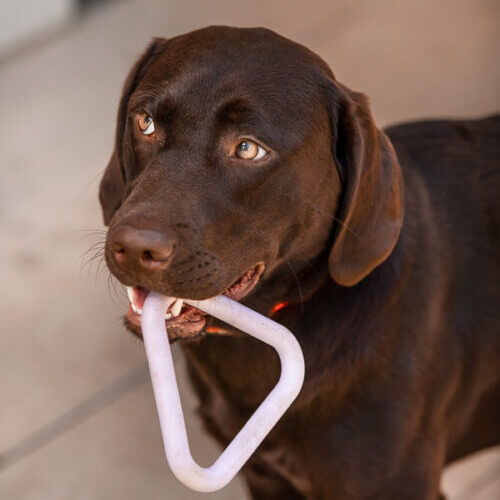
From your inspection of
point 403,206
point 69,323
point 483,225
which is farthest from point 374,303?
point 69,323

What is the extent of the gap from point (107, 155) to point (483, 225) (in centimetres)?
196

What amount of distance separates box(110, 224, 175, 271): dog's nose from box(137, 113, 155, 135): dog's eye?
300 mm

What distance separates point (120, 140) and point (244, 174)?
18.4 inches

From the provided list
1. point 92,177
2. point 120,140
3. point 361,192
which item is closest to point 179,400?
point 361,192

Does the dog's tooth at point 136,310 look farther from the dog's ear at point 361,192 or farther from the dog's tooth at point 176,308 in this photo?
the dog's ear at point 361,192

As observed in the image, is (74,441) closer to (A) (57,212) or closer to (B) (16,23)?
(A) (57,212)

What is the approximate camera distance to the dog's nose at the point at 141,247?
4.78ft

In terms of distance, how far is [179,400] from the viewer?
1464mm

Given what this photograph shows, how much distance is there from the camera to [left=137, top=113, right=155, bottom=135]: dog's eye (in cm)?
170

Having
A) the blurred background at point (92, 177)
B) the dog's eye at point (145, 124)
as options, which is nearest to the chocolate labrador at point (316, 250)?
the dog's eye at point (145, 124)

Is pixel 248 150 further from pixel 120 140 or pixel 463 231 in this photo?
pixel 463 231

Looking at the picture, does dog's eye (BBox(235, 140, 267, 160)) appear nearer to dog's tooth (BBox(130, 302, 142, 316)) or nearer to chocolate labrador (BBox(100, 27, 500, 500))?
chocolate labrador (BBox(100, 27, 500, 500))

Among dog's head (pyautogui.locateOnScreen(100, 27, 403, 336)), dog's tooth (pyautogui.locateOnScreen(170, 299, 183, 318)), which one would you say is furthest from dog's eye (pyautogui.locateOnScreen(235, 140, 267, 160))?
dog's tooth (pyautogui.locateOnScreen(170, 299, 183, 318))

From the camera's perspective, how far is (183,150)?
5.30ft
